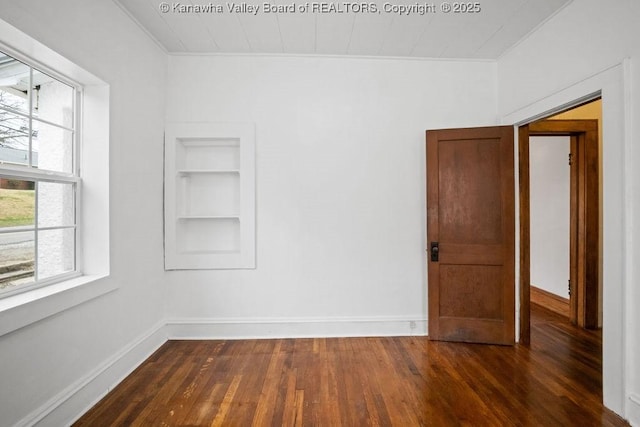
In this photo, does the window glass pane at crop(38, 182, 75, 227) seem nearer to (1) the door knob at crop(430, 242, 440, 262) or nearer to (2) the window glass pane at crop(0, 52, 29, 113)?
(2) the window glass pane at crop(0, 52, 29, 113)

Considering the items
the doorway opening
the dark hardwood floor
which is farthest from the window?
the doorway opening

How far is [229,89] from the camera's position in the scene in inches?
125

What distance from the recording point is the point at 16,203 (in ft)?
5.85

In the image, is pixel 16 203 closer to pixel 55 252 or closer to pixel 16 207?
pixel 16 207

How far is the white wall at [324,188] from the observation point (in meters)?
3.17

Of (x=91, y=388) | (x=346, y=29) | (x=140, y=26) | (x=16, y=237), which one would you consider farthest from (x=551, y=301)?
(x=140, y=26)

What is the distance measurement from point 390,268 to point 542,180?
3.05 metres

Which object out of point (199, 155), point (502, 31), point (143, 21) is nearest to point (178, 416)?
point (199, 155)

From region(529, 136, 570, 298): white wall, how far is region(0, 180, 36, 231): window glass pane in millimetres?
5589

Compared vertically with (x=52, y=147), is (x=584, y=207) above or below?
below

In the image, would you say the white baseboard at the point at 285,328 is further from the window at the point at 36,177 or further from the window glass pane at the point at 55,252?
the window at the point at 36,177

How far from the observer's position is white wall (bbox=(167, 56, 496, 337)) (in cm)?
317

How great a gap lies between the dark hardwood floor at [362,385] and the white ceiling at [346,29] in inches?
115

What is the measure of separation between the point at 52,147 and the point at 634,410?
4.10 metres
